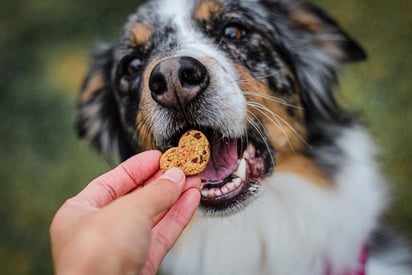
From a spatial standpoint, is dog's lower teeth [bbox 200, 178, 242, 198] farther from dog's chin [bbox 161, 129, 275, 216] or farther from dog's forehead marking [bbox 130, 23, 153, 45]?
dog's forehead marking [bbox 130, 23, 153, 45]

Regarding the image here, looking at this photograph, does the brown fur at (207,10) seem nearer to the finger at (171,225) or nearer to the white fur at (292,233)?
the white fur at (292,233)

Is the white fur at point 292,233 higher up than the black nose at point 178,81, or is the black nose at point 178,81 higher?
the black nose at point 178,81

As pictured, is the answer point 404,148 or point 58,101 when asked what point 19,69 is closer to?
point 58,101

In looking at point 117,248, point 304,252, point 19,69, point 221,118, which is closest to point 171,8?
point 221,118

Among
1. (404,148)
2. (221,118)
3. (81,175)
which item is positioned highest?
(221,118)

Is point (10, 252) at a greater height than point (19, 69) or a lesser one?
lesser

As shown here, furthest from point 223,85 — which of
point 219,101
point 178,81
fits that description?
point 178,81

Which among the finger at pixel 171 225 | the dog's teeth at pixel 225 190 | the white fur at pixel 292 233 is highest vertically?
the finger at pixel 171 225

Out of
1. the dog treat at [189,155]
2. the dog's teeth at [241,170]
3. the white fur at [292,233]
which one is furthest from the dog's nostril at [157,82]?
the white fur at [292,233]
